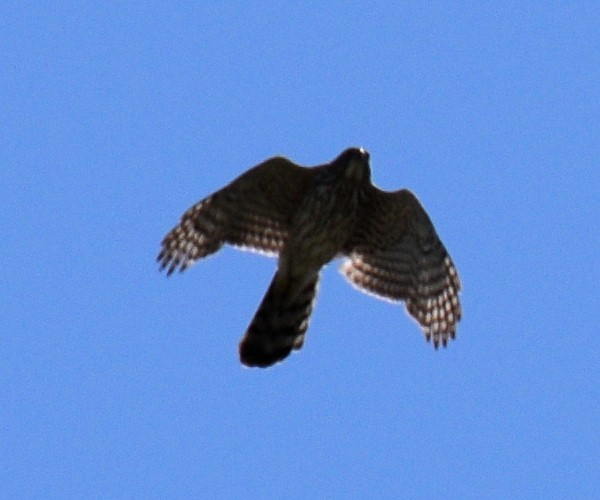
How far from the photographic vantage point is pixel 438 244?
2038 cm

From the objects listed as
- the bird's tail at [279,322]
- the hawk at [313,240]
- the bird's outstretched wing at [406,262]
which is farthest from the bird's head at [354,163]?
the bird's tail at [279,322]

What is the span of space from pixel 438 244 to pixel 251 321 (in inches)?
70.3

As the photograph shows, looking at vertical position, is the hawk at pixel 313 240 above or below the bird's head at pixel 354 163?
below

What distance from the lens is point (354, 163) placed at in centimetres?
2003

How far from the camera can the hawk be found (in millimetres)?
20141

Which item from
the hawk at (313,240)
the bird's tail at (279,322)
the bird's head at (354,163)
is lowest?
the bird's tail at (279,322)

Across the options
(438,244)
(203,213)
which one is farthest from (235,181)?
(438,244)

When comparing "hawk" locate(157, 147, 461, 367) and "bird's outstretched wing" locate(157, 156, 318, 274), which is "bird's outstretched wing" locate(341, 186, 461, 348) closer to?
"hawk" locate(157, 147, 461, 367)

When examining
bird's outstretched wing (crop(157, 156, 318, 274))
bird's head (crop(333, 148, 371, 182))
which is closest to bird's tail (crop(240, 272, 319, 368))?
bird's outstretched wing (crop(157, 156, 318, 274))

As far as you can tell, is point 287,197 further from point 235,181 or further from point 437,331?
point 437,331

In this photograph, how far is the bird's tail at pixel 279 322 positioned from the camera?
2005cm

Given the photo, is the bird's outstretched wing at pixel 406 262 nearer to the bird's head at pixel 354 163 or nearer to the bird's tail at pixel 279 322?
the bird's head at pixel 354 163

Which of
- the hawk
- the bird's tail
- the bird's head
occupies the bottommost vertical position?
the bird's tail

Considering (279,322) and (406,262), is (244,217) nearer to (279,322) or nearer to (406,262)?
(279,322)
